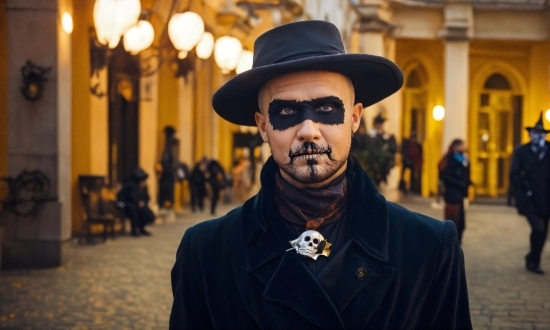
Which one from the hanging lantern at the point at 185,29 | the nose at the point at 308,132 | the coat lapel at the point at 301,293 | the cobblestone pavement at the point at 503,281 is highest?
the hanging lantern at the point at 185,29

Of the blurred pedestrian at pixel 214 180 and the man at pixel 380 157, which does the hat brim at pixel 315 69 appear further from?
the blurred pedestrian at pixel 214 180

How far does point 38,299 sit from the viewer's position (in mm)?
9930

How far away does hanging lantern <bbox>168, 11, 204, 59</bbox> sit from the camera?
15.9m

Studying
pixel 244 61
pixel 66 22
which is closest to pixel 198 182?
pixel 244 61

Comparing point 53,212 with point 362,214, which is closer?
point 362,214

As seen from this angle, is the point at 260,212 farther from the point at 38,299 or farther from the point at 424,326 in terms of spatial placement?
the point at 38,299

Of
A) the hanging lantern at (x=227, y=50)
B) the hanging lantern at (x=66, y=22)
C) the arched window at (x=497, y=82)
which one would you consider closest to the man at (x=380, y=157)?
the hanging lantern at (x=227, y=50)

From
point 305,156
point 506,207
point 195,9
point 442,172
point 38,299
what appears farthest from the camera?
point 506,207

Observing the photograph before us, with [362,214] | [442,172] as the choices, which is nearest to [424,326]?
[362,214]

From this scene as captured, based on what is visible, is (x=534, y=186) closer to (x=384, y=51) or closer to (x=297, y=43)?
(x=297, y=43)

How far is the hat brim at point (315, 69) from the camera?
119 inches

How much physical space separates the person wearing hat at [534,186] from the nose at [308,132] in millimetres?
9536

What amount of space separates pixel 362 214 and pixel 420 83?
3191cm

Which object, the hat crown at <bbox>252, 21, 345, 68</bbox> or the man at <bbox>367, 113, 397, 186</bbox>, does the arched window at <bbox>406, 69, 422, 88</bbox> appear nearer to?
the man at <bbox>367, 113, 397, 186</bbox>
